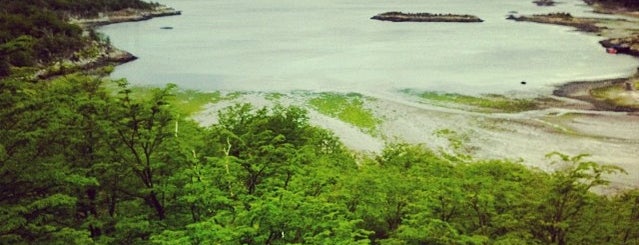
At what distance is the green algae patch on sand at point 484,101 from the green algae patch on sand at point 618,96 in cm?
686

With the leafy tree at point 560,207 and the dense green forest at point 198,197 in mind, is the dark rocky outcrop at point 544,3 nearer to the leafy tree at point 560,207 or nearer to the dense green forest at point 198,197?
the dense green forest at point 198,197

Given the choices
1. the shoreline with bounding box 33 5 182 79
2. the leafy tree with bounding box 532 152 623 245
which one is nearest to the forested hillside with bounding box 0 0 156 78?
the shoreline with bounding box 33 5 182 79

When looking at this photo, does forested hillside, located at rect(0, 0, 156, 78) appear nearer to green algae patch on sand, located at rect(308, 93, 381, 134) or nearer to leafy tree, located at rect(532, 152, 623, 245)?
green algae patch on sand, located at rect(308, 93, 381, 134)

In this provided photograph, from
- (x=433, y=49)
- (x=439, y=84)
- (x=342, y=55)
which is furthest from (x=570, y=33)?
(x=439, y=84)

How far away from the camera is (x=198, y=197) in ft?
44.0

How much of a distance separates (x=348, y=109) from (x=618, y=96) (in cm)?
2571

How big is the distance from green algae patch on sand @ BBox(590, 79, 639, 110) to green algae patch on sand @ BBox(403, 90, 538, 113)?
6.86 metres

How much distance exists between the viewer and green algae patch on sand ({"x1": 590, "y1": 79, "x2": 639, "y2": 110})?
1907 inches

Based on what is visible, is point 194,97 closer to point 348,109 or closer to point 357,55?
point 348,109

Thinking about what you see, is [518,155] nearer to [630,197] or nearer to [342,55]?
[630,197]

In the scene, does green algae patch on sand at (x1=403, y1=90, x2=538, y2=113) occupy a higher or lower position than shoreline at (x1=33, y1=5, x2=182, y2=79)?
lower

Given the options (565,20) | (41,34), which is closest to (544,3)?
(565,20)

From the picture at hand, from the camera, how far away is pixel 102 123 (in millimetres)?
14109

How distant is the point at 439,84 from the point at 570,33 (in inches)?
2041
